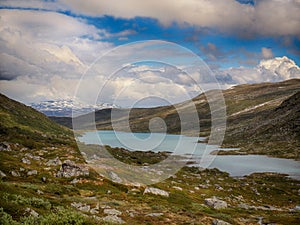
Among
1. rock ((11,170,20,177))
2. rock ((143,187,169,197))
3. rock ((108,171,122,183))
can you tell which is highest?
rock ((11,170,20,177))

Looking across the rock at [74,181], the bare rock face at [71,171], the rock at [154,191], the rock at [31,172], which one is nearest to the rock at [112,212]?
the rock at [154,191]

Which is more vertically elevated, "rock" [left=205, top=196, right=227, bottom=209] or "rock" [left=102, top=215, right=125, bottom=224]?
"rock" [left=102, top=215, right=125, bottom=224]

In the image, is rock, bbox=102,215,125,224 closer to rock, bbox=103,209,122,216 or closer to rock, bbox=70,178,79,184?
rock, bbox=103,209,122,216

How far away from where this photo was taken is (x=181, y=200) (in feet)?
235

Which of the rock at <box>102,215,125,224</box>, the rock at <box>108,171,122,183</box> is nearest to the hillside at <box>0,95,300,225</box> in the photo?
the rock at <box>102,215,125,224</box>

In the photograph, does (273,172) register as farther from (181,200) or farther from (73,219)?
(73,219)

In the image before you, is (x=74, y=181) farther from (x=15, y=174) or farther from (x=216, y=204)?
(x=216, y=204)

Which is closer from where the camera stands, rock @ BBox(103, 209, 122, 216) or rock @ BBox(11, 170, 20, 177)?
rock @ BBox(103, 209, 122, 216)

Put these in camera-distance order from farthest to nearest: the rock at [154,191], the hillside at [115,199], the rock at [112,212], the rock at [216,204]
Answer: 1. the rock at [216,204]
2. the rock at [154,191]
3. the rock at [112,212]
4. the hillside at [115,199]

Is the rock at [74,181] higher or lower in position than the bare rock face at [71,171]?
lower

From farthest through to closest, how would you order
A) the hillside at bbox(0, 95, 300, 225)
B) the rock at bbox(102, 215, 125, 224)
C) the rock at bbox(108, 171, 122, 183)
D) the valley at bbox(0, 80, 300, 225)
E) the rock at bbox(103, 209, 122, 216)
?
the rock at bbox(108, 171, 122, 183) < the rock at bbox(103, 209, 122, 216) < the rock at bbox(102, 215, 125, 224) < the valley at bbox(0, 80, 300, 225) < the hillside at bbox(0, 95, 300, 225)

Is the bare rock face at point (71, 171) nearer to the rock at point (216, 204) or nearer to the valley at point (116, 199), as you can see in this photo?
the valley at point (116, 199)

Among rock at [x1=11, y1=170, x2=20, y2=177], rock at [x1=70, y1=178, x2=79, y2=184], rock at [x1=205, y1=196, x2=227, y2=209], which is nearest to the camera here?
rock at [x1=11, y1=170, x2=20, y2=177]

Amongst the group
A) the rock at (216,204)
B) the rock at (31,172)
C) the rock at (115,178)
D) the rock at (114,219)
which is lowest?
the rock at (216,204)
